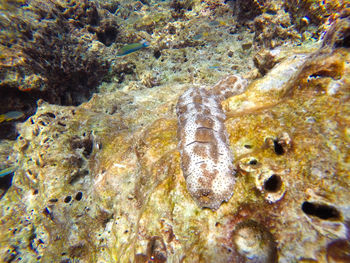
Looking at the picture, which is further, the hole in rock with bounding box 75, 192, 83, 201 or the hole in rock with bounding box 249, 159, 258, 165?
the hole in rock with bounding box 75, 192, 83, 201

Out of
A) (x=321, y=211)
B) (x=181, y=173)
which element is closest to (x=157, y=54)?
(x=181, y=173)

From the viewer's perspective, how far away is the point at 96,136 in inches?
159

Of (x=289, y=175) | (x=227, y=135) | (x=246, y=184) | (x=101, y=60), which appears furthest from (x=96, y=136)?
(x=101, y=60)

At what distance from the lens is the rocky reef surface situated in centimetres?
169

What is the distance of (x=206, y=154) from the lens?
2.36 meters

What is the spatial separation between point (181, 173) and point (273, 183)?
3.95 feet

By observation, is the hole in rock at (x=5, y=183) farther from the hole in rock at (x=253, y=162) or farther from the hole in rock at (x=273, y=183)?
the hole in rock at (x=273, y=183)

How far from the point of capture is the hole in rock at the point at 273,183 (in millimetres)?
1815

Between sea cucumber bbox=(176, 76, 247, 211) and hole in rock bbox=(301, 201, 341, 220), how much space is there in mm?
753

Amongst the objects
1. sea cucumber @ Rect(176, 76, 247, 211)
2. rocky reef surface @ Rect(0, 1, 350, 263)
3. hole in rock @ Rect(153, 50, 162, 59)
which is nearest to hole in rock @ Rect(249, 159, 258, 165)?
rocky reef surface @ Rect(0, 1, 350, 263)

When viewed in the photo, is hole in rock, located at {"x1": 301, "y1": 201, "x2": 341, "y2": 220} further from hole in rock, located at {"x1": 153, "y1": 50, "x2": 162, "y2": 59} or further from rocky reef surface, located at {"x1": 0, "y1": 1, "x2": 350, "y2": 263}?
hole in rock, located at {"x1": 153, "y1": 50, "x2": 162, "y2": 59}

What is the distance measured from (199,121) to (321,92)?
69.3 inches

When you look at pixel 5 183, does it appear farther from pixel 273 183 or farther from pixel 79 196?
pixel 273 183

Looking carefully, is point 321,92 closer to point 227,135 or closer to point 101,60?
point 227,135
